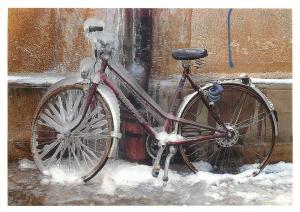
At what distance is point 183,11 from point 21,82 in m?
1.84

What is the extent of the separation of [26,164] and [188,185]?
1.70 meters

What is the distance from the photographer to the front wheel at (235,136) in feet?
16.9

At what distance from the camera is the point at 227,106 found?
5238mm

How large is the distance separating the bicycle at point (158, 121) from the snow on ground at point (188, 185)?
4.5 inches

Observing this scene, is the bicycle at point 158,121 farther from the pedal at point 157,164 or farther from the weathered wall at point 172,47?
the weathered wall at point 172,47

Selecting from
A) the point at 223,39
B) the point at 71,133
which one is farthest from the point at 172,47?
the point at 71,133

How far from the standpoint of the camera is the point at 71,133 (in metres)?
4.98

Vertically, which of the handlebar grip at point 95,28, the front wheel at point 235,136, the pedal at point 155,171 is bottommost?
the pedal at point 155,171

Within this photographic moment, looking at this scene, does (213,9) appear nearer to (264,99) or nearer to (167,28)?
(167,28)

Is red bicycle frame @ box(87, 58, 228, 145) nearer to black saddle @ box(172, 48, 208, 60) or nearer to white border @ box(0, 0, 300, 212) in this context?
black saddle @ box(172, 48, 208, 60)

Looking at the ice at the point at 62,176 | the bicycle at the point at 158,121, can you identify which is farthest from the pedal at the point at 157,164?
the ice at the point at 62,176

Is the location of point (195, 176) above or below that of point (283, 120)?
below

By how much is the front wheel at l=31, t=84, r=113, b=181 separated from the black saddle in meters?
0.85
